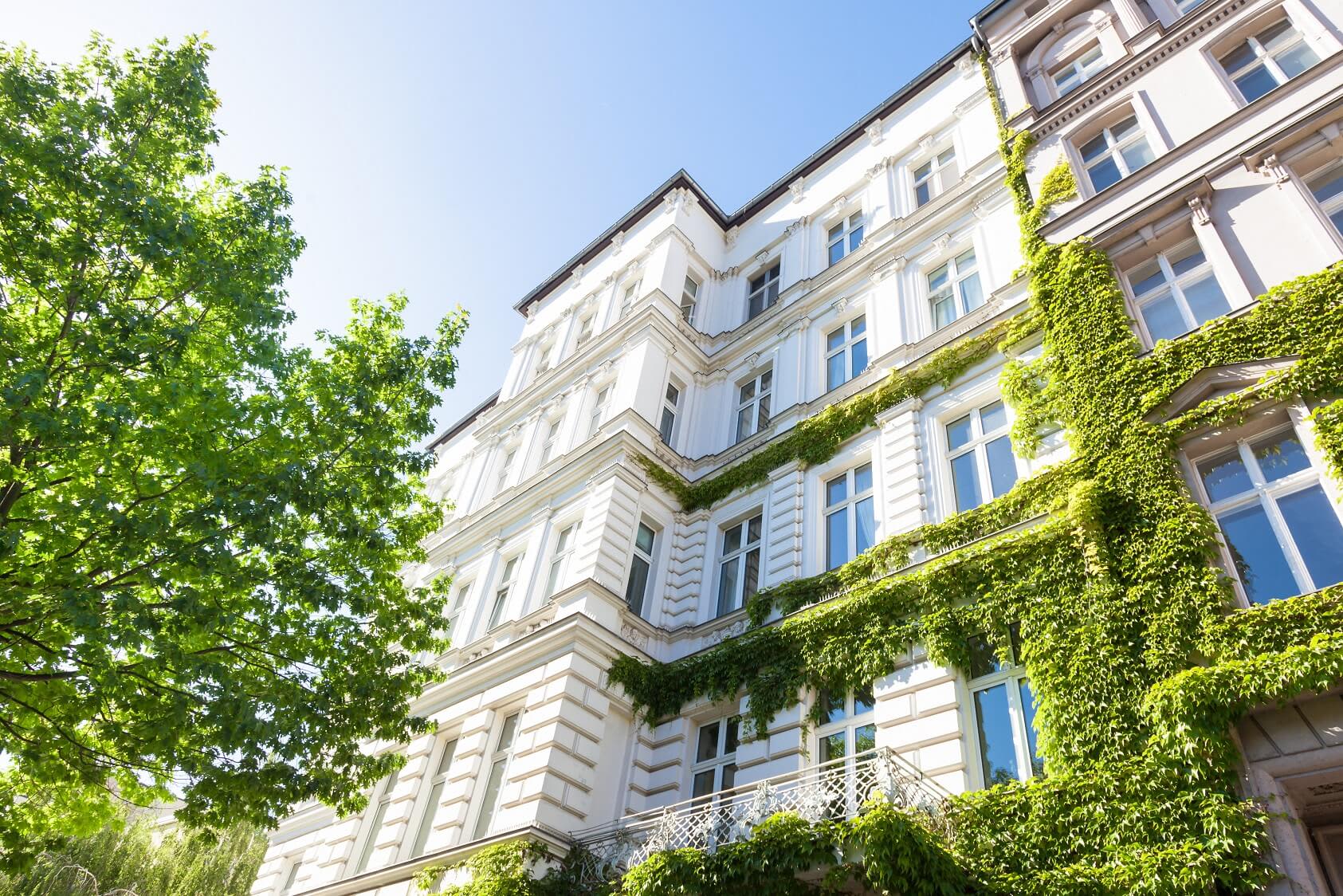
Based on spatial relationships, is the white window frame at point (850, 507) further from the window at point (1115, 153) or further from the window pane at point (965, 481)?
the window at point (1115, 153)

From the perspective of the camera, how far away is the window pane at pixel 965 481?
15.7m

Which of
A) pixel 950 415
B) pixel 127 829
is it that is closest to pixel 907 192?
pixel 950 415

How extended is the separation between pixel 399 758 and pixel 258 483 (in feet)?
20.9

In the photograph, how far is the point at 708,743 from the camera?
16219mm

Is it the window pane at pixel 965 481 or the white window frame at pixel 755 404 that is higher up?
the white window frame at pixel 755 404

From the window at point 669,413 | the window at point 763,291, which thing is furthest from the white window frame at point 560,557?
the window at point 763,291

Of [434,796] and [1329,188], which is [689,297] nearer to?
[434,796]

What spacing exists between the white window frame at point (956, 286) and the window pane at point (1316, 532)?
335 inches

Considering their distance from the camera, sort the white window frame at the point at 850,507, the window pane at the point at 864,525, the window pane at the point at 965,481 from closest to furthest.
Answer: the window pane at the point at 965,481
the window pane at the point at 864,525
the white window frame at the point at 850,507

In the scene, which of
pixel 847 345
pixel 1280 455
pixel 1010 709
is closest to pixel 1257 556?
pixel 1280 455

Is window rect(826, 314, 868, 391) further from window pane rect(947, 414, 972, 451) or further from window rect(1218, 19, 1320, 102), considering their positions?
window rect(1218, 19, 1320, 102)

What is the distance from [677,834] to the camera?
41.3 ft

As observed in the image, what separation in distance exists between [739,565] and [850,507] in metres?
2.90

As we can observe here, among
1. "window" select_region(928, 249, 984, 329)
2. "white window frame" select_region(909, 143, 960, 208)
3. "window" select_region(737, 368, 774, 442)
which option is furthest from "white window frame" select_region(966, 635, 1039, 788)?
"white window frame" select_region(909, 143, 960, 208)
